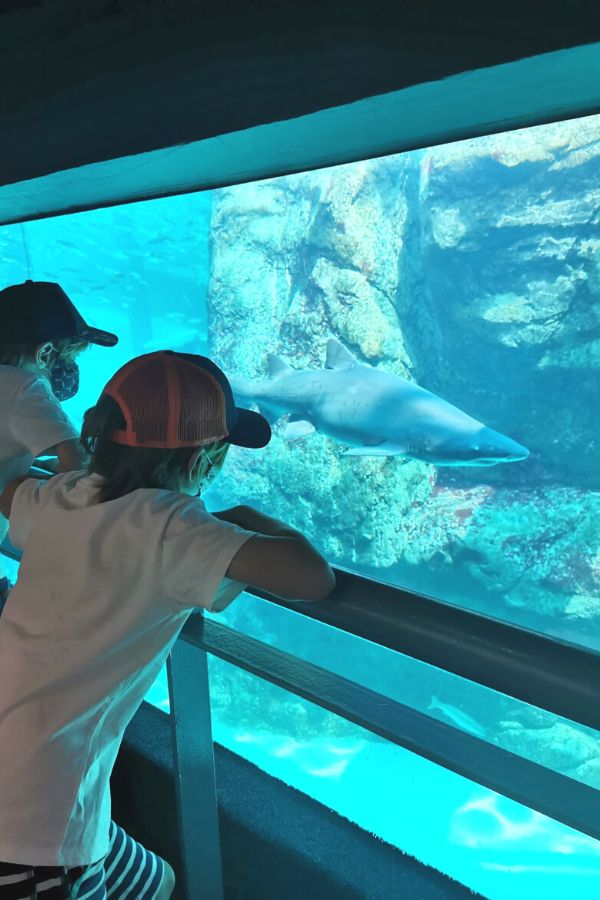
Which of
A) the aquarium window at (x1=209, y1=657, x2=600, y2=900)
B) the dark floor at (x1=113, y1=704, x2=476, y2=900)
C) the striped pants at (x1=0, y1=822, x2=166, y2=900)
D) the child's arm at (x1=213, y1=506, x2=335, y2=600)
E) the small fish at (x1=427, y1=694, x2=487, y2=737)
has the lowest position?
the aquarium window at (x1=209, y1=657, x2=600, y2=900)

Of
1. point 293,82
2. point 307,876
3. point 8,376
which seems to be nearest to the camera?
point 307,876

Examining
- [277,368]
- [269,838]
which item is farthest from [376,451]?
[269,838]

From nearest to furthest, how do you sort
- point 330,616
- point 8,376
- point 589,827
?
point 589,827 → point 330,616 → point 8,376

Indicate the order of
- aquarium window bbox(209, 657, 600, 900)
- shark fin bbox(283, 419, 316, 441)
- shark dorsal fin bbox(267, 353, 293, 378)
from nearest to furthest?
1. shark fin bbox(283, 419, 316, 441)
2. shark dorsal fin bbox(267, 353, 293, 378)
3. aquarium window bbox(209, 657, 600, 900)

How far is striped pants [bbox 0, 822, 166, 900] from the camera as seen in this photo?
2.92 feet

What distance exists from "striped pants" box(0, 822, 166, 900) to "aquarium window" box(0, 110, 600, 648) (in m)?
8.08

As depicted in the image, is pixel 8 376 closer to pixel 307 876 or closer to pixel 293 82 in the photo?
pixel 293 82

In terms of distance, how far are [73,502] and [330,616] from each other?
1.49 feet

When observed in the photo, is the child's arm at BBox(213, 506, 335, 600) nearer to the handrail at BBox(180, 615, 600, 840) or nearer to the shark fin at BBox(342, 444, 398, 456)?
the handrail at BBox(180, 615, 600, 840)

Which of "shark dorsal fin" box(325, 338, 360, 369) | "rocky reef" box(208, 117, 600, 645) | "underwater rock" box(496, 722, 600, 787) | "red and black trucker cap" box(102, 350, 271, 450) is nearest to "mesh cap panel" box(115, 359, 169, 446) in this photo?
"red and black trucker cap" box(102, 350, 271, 450)

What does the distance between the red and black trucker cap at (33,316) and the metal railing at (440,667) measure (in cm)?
101

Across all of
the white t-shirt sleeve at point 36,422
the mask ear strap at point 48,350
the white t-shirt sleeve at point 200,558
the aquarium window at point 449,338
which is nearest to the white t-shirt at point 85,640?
the white t-shirt sleeve at point 200,558

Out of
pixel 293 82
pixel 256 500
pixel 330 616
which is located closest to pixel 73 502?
pixel 330 616

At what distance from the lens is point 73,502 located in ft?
3.33
